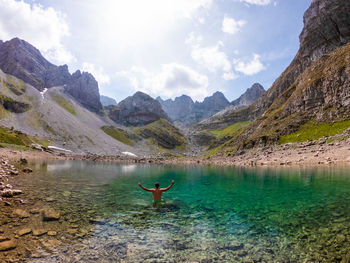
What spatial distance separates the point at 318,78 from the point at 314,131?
36.7 m

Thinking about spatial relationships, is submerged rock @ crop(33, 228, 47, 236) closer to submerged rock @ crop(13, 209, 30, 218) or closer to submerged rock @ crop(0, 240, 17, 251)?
submerged rock @ crop(0, 240, 17, 251)

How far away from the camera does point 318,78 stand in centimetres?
10069

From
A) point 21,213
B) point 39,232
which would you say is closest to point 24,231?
point 39,232

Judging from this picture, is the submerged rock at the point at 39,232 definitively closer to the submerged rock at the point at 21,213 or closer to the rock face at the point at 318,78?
the submerged rock at the point at 21,213

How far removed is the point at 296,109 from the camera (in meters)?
107

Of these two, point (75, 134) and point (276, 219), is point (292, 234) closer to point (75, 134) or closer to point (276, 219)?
point (276, 219)

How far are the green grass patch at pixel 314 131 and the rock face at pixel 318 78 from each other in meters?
3.53

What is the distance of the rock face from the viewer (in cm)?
8788

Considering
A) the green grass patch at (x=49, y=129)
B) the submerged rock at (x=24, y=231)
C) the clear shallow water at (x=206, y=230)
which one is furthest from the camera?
the green grass patch at (x=49, y=129)

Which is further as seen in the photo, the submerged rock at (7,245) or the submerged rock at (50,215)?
the submerged rock at (50,215)

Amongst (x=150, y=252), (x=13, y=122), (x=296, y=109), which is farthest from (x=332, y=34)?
(x=13, y=122)

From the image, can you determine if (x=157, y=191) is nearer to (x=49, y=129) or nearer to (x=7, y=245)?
(x=7, y=245)

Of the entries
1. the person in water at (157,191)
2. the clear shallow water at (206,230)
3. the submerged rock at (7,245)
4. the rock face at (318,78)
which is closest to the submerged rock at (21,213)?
the clear shallow water at (206,230)

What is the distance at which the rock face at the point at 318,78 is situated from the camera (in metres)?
87.9
